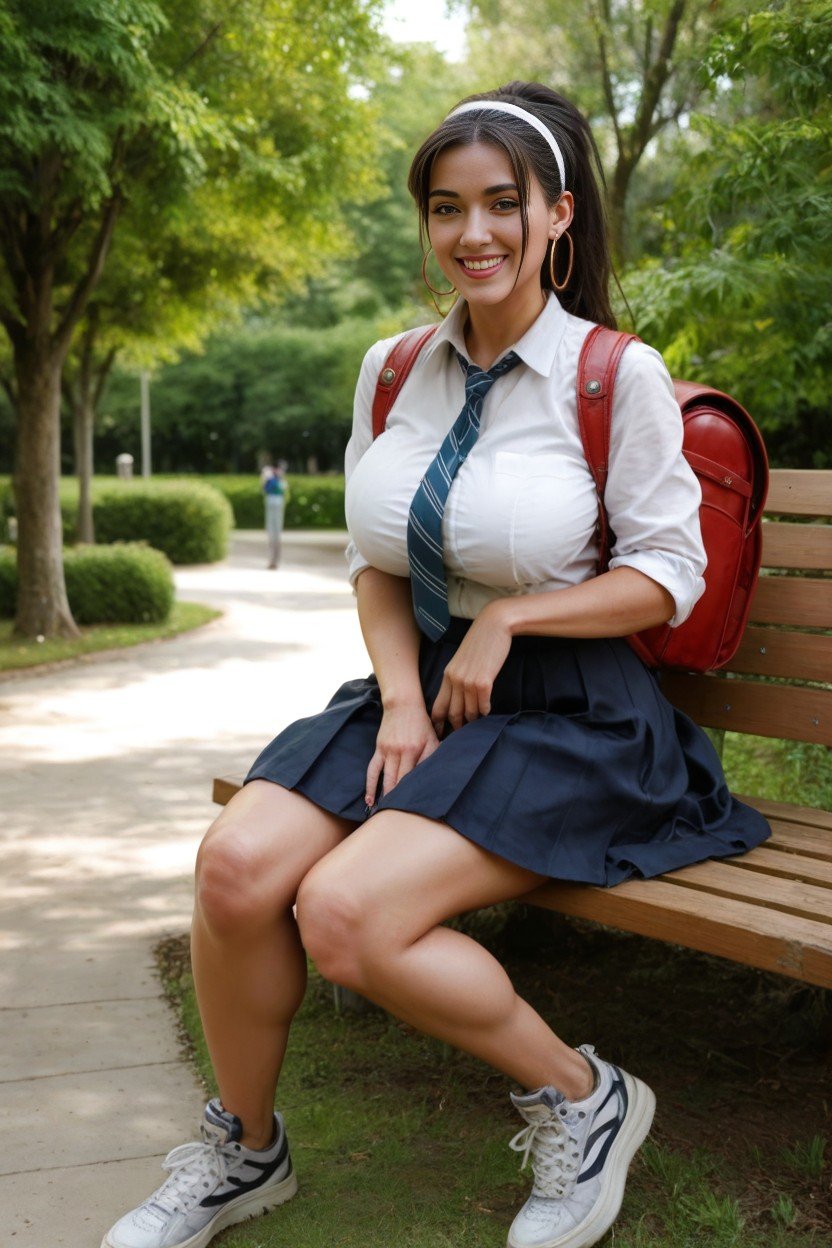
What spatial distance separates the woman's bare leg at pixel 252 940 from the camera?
2.15m

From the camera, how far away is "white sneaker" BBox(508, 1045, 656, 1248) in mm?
2102

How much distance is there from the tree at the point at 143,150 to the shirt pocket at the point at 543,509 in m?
5.79

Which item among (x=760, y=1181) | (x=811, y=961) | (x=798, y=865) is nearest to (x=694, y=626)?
(x=798, y=865)

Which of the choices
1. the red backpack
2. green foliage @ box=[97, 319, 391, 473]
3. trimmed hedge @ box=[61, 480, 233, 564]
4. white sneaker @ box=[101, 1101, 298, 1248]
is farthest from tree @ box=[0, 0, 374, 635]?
green foliage @ box=[97, 319, 391, 473]

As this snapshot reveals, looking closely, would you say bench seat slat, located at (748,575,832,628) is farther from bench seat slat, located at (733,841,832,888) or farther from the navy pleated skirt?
bench seat slat, located at (733,841,832,888)

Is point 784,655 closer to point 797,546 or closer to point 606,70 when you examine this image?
point 797,546

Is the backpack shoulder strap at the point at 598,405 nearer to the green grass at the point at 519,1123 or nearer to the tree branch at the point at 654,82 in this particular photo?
the green grass at the point at 519,1123

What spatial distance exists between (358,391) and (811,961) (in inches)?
54.3

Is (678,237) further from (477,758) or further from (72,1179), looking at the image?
(72,1179)

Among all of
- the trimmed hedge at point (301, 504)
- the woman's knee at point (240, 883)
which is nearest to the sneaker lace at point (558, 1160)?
the woman's knee at point (240, 883)

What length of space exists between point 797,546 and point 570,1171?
4.82ft

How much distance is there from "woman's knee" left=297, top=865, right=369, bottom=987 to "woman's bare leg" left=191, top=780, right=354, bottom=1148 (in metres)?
0.10

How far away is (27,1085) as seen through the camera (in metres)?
2.82

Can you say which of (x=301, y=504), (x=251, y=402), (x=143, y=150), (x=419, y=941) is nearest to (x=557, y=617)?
(x=419, y=941)
